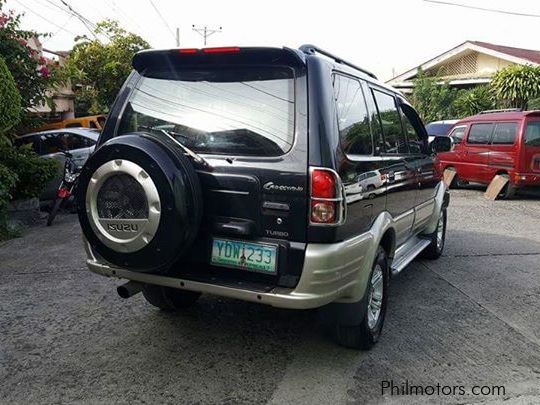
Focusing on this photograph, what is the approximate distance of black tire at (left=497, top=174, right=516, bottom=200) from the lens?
10273mm

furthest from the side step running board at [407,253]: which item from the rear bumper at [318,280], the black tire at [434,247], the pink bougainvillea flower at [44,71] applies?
the pink bougainvillea flower at [44,71]

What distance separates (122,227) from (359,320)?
5.15 feet

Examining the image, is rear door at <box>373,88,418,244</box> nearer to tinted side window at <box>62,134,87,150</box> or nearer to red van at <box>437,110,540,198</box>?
red van at <box>437,110,540,198</box>

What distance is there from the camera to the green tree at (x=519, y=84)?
61.4 feet

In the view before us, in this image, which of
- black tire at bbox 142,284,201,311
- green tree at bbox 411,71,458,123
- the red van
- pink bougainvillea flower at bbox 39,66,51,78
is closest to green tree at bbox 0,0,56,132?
pink bougainvillea flower at bbox 39,66,51,78

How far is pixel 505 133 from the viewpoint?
10297 millimetres

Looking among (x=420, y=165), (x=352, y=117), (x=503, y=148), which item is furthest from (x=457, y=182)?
(x=352, y=117)

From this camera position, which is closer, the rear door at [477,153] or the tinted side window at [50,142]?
the tinted side window at [50,142]

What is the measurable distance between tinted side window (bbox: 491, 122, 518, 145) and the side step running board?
6032 millimetres

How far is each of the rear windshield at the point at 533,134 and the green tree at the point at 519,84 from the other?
974cm

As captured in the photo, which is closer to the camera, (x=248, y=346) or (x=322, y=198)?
(x=322, y=198)

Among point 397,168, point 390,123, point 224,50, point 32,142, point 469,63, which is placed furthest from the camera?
point 469,63

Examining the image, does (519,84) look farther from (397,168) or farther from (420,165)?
(397,168)

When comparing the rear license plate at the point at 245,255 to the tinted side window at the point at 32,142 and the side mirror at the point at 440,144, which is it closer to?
the side mirror at the point at 440,144
